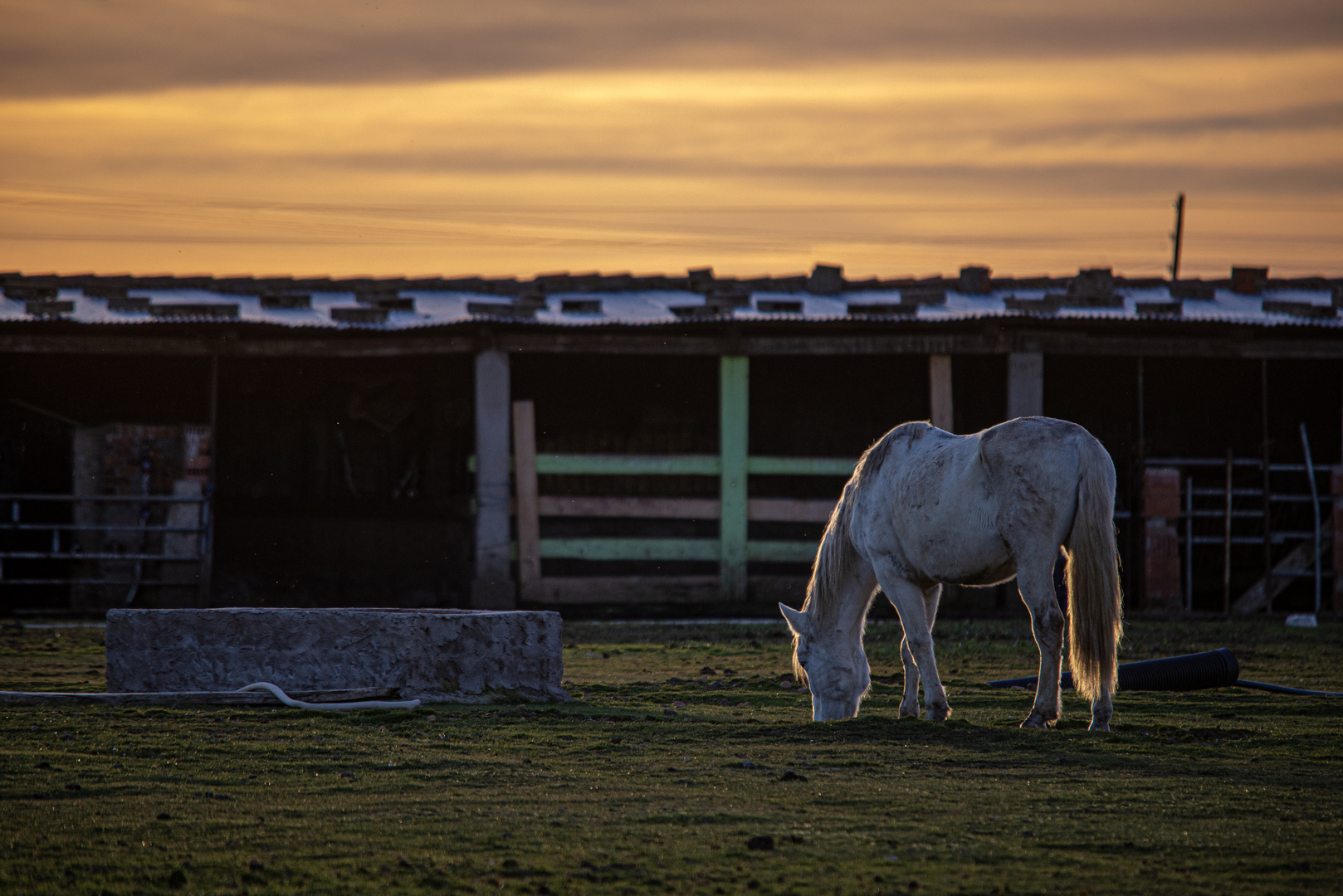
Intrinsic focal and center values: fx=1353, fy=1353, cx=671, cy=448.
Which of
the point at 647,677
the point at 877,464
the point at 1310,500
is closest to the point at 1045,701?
the point at 877,464

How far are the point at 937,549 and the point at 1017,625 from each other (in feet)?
22.1

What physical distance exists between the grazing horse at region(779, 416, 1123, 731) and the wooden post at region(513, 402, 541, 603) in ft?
26.8

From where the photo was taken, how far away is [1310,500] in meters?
16.7

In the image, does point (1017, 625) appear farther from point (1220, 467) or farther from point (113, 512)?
point (113, 512)

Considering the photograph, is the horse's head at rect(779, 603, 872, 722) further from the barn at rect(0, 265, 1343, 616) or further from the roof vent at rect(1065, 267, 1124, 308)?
the roof vent at rect(1065, 267, 1124, 308)

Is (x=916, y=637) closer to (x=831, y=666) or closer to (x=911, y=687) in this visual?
(x=911, y=687)

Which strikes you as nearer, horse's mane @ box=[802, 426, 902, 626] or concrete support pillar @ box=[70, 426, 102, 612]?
horse's mane @ box=[802, 426, 902, 626]

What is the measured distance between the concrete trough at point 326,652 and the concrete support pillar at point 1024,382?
925cm

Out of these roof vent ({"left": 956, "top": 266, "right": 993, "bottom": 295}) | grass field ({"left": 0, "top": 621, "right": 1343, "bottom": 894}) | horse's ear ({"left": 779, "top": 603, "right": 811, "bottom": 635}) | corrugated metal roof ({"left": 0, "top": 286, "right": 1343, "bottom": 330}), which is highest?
roof vent ({"left": 956, "top": 266, "right": 993, "bottom": 295})

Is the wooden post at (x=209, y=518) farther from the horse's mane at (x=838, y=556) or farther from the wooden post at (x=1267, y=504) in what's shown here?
the wooden post at (x=1267, y=504)

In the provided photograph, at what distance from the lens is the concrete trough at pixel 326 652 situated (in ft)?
26.7

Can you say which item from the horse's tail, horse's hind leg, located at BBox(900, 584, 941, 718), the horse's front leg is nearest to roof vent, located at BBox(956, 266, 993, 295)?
horse's hind leg, located at BBox(900, 584, 941, 718)

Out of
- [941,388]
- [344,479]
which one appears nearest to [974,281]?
[941,388]

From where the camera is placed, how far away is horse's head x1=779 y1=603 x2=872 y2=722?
25.7ft
